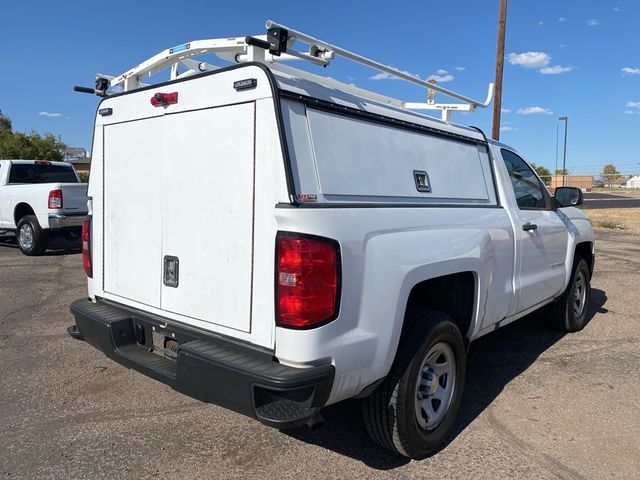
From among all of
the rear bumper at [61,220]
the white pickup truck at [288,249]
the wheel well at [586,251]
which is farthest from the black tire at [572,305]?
the rear bumper at [61,220]

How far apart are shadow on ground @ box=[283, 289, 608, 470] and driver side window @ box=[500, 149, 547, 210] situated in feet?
4.85

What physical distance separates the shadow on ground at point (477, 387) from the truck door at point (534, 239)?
626 millimetres

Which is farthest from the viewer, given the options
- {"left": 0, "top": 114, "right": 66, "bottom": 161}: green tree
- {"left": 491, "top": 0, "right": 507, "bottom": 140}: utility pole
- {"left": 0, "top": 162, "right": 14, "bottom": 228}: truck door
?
{"left": 0, "top": 114, "right": 66, "bottom": 161}: green tree

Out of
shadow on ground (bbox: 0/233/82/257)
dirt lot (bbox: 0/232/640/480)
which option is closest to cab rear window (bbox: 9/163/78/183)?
shadow on ground (bbox: 0/233/82/257)

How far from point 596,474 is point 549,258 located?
226cm

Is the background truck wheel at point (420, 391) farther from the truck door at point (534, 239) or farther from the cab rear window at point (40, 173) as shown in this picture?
the cab rear window at point (40, 173)

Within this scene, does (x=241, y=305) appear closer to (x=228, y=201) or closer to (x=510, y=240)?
(x=228, y=201)

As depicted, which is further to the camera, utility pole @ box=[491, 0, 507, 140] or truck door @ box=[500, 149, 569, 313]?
utility pole @ box=[491, 0, 507, 140]

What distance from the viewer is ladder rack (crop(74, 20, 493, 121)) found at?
2680 mm

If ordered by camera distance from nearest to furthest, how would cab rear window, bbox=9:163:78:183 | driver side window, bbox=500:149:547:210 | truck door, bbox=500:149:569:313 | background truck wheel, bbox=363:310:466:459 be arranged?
background truck wheel, bbox=363:310:466:459, truck door, bbox=500:149:569:313, driver side window, bbox=500:149:547:210, cab rear window, bbox=9:163:78:183

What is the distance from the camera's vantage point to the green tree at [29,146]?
111 feet

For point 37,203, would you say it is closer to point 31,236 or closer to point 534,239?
point 31,236

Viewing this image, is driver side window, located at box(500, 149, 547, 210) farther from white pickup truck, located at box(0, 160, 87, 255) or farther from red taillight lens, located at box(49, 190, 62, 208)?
red taillight lens, located at box(49, 190, 62, 208)

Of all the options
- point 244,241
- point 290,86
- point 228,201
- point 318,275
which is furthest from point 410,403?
point 290,86
